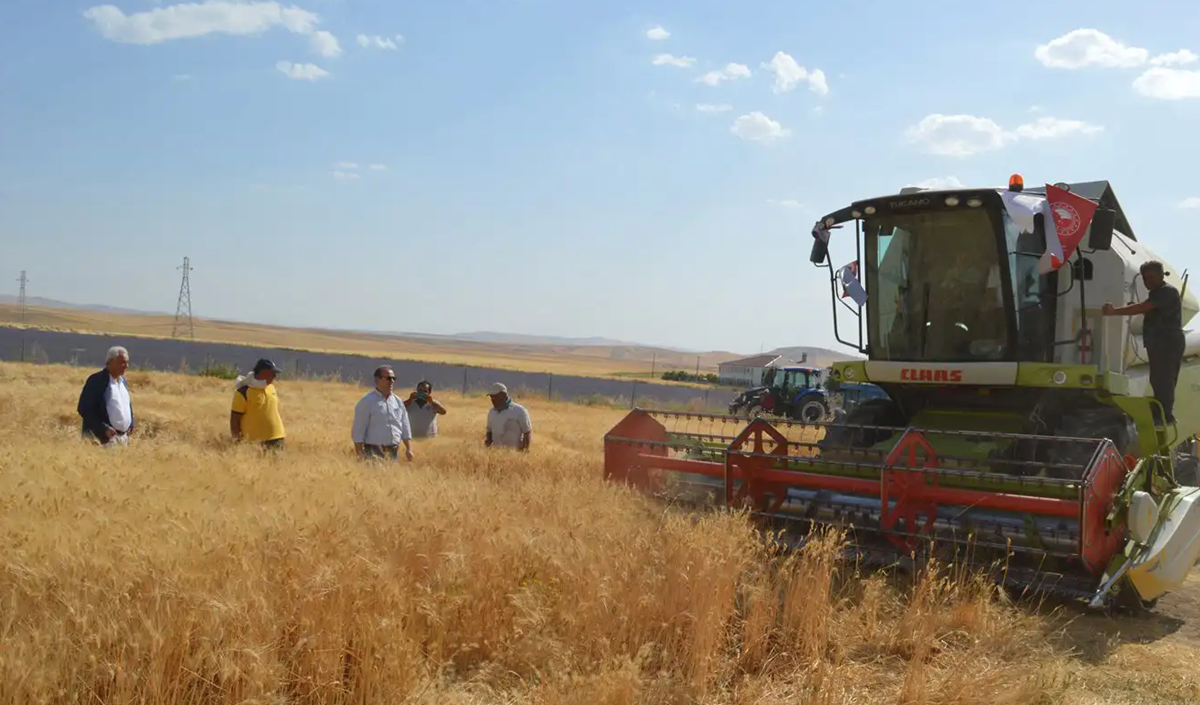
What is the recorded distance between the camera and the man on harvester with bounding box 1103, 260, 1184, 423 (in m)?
7.93

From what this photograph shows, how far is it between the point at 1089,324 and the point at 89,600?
809 cm

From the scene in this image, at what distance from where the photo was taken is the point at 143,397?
1952cm

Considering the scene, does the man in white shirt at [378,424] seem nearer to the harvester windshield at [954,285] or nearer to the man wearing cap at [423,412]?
the man wearing cap at [423,412]

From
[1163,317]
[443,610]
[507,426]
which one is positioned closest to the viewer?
[443,610]

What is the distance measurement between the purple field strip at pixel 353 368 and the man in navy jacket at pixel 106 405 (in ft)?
87.1

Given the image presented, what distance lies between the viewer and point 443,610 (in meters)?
4.44

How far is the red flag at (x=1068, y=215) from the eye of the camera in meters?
7.40

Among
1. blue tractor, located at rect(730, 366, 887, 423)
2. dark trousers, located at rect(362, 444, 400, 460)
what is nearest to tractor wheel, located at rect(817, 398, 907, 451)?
dark trousers, located at rect(362, 444, 400, 460)

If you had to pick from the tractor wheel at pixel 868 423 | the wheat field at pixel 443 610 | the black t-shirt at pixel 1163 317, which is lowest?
the wheat field at pixel 443 610

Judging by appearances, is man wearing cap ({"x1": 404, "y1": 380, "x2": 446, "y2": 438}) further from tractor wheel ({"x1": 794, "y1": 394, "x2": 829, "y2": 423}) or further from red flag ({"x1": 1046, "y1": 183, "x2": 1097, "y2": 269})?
tractor wheel ({"x1": 794, "y1": 394, "x2": 829, "y2": 423})

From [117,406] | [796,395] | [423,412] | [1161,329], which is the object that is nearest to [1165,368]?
[1161,329]

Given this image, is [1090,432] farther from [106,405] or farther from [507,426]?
[106,405]

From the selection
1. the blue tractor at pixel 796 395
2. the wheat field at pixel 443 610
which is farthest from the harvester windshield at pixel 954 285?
the blue tractor at pixel 796 395

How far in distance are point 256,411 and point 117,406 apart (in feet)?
4.01
